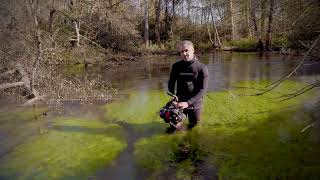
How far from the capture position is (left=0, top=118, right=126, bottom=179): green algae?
5.91 metres

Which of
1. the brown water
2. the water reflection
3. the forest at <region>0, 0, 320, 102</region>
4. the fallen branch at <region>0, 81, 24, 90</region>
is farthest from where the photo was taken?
the water reflection

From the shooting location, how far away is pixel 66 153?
6688 millimetres

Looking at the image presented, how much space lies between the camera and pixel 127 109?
9602 mm

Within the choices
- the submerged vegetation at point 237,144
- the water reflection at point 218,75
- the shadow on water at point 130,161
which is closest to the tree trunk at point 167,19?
the water reflection at point 218,75

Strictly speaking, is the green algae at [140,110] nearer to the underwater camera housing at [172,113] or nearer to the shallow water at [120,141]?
the shallow water at [120,141]

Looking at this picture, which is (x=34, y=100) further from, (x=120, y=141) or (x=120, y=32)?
(x=120, y=32)

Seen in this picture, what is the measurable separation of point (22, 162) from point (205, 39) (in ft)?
81.4

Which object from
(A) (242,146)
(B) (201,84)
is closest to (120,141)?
(B) (201,84)

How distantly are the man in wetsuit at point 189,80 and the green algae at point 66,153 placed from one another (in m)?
1.30

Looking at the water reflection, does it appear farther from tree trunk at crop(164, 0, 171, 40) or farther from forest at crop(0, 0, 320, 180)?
tree trunk at crop(164, 0, 171, 40)

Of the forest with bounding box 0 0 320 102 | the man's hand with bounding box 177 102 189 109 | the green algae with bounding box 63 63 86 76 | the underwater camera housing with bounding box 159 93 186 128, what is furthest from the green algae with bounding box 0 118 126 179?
the green algae with bounding box 63 63 86 76

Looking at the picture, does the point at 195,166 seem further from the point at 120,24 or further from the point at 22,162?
the point at 120,24

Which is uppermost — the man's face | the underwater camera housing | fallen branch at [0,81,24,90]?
the man's face

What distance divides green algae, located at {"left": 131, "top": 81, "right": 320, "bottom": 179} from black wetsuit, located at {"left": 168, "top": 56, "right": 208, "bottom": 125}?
54cm
